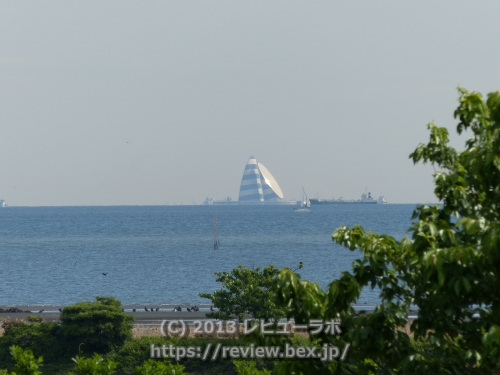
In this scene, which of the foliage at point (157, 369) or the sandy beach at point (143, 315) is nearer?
the foliage at point (157, 369)

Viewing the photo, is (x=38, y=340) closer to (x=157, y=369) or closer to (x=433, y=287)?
(x=157, y=369)

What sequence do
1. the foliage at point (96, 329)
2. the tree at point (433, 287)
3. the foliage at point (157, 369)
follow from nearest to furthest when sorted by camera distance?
the tree at point (433, 287) < the foliage at point (157, 369) < the foliage at point (96, 329)

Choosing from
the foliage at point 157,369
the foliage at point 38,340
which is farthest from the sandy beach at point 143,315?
the foliage at point 157,369

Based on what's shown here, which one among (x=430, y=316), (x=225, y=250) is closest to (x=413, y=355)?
(x=430, y=316)

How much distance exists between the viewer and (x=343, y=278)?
810 cm

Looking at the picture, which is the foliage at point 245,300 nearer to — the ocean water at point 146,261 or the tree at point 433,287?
the tree at point 433,287

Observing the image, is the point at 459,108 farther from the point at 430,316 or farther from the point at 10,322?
the point at 10,322

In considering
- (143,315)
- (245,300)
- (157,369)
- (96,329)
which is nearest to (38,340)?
(96,329)

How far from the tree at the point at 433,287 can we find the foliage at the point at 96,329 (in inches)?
882

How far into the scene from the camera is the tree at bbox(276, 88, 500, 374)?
7496mm

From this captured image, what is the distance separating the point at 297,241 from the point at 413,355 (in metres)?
125

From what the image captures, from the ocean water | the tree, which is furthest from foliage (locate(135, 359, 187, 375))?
the ocean water

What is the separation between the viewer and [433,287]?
24.9 ft

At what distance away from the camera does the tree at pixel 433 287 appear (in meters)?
7.50
